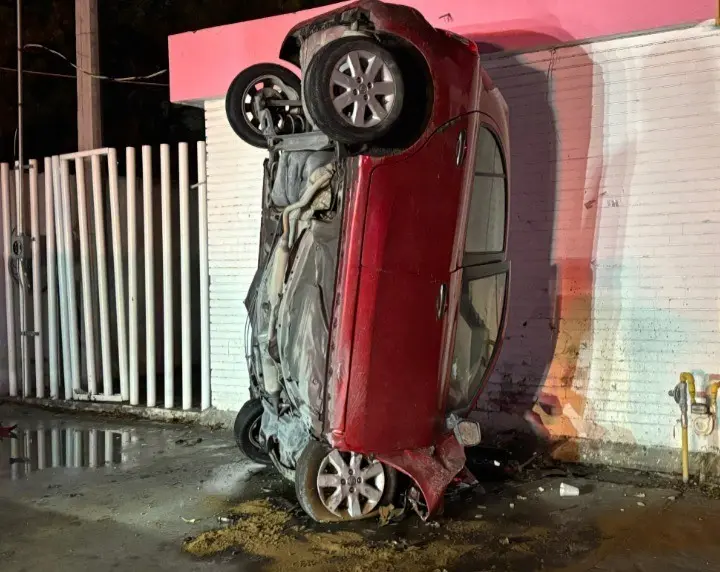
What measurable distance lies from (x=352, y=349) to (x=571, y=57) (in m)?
3.08

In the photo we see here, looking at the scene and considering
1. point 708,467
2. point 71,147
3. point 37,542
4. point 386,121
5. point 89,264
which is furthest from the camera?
point 71,147

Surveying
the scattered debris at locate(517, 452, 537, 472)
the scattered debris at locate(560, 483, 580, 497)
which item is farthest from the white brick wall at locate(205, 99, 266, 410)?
the scattered debris at locate(560, 483, 580, 497)

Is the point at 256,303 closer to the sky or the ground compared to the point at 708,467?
closer to the sky

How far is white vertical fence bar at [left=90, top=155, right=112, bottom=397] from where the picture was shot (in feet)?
24.2

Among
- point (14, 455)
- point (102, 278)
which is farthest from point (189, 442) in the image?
point (102, 278)

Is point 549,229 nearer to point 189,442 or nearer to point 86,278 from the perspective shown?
point 189,442

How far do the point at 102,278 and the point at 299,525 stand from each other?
14.1ft

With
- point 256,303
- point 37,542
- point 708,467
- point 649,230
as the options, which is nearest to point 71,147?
point 256,303

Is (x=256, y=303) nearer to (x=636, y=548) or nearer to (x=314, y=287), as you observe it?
(x=314, y=287)

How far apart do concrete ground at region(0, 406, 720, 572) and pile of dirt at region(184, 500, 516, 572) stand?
0.01m

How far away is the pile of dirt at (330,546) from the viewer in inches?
143

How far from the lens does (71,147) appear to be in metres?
11.5

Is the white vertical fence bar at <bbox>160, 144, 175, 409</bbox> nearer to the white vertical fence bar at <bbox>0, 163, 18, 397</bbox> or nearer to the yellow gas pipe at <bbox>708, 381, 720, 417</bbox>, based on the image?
the white vertical fence bar at <bbox>0, 163, 18, 397</bbox>

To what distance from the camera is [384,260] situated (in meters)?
3.84
